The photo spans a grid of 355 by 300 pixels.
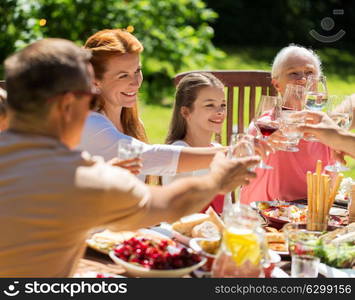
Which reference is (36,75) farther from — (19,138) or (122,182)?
(122,182)

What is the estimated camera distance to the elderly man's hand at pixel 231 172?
256 centimetres

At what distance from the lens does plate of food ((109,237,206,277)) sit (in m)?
→ 2.47

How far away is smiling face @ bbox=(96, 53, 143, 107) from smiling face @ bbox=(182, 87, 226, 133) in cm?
64

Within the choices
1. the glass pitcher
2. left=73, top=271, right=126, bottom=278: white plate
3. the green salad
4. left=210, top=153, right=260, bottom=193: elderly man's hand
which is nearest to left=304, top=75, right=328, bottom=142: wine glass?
the green salad

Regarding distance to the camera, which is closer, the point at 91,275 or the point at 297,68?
the point at 91,275

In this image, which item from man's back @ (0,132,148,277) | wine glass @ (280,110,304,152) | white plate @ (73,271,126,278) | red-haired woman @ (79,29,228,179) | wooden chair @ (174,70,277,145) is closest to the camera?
man's back @ (0,132,148,277)

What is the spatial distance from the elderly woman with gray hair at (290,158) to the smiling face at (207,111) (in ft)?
1.39

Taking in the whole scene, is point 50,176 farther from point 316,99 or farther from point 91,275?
point 316,99

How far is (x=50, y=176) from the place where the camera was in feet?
6.89

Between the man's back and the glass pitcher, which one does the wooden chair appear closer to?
the glass pitcher

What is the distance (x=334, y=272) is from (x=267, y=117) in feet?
2.91

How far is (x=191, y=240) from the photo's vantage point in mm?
2762

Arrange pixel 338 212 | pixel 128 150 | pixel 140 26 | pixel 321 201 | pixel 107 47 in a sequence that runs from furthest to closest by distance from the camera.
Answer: pixel 140 26, pixel 107 47, pixel 338 212, pixel 321 201, pixel 128 150

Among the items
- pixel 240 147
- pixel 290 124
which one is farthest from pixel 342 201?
pixel 240 147
